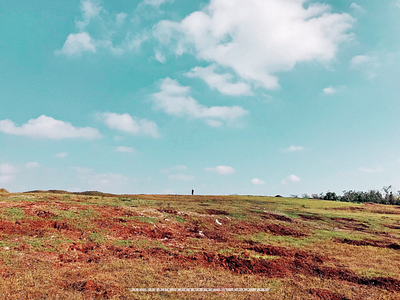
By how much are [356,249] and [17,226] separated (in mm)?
28979

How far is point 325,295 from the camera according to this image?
1252 cm

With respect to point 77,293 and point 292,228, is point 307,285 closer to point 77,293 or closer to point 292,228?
point 77,293

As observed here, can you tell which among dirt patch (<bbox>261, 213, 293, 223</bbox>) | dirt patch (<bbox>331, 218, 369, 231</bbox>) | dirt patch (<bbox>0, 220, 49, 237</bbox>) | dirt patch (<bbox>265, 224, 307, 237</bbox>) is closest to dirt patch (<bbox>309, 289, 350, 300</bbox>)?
dirt patch (<bbox>265, 224, 307, 237</bbox>)

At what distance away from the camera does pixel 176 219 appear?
28297 mm

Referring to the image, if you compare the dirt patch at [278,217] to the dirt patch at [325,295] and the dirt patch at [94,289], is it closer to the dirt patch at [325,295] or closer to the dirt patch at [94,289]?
the dirt patch at [325,295]

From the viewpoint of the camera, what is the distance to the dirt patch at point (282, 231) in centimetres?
2953

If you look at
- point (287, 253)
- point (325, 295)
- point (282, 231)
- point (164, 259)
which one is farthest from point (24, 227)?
point (282, 231)

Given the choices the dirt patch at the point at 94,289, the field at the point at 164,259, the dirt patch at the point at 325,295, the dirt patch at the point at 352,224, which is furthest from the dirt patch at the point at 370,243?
the dirt patch at the point at 94,289

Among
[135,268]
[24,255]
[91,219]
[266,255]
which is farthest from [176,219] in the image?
[24,255]

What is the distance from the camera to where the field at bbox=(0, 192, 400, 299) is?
1166 centimetres

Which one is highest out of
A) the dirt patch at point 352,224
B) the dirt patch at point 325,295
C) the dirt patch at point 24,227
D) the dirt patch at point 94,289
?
the dirt patch at point 24,227

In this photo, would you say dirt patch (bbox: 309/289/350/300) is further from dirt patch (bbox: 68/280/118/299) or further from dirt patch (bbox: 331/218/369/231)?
dirt patch (bbox: 331/218/369/231)

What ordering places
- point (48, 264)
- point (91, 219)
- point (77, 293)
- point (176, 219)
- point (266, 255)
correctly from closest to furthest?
point (77, 293)
point (48, 264)
point (266, 255)
point (91, 219)
point (176, 219)

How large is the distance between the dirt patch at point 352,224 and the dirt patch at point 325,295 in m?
30.2
